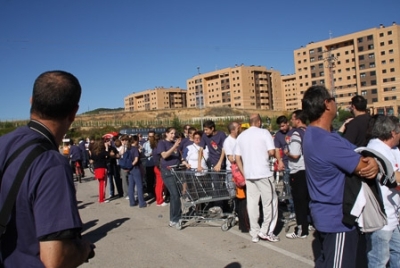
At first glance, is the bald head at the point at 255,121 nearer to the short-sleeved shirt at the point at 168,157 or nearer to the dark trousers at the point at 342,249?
the short-sleeved shirt at the point at 168,157

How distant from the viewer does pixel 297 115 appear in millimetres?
6398

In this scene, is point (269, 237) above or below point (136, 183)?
below

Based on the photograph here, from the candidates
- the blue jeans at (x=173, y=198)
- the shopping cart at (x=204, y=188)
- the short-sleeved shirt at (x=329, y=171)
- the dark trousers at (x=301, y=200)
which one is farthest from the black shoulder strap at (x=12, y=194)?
the blue jeans at (x=173, y=198)

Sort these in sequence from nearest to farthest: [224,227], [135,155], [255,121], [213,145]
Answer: [255,121] → [224,227] → [213,145] → [135,155]

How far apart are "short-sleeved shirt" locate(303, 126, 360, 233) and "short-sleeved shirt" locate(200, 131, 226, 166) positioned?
583cm

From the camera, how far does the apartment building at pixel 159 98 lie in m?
172

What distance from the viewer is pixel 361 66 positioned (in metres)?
103

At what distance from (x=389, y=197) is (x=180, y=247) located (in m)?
3.67

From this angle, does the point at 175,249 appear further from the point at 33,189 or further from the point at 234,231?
the point at 33,189

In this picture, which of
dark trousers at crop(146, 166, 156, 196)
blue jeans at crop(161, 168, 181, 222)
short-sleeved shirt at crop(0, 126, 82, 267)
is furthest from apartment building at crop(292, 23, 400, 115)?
short-sleeved shirt at crop(0, 126, 82, 267)

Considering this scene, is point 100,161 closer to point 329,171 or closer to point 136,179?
point 136,179

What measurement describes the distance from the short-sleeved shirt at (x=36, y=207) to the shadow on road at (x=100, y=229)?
5610 mm

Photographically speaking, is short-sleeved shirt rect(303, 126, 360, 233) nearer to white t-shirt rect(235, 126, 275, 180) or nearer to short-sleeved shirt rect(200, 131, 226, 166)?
white t-shirt rect(235, 126, 275, 180)

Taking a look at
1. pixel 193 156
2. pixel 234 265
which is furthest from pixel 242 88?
pixel 234 265
